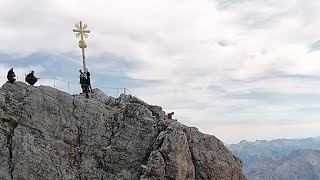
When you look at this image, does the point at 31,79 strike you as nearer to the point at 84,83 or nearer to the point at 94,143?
the point at 84,83

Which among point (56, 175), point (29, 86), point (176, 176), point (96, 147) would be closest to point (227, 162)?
point (176, 176)

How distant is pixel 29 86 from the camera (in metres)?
52.1

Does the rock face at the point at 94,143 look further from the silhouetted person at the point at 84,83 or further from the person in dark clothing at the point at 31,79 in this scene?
the silhouetted person at the point at 84,83

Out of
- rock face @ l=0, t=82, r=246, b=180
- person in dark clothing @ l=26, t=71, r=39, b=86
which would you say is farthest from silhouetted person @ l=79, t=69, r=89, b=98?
person in dark clothing @ l=26, t=71, r=39, b=86

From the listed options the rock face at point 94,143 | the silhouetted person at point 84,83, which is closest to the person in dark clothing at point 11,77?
the rock face at point 94,143

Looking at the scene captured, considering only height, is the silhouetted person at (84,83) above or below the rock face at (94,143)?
above

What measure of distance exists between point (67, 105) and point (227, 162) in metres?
19.2

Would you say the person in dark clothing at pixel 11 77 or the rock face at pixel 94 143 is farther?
the person in dark clothing at pixel 11 77

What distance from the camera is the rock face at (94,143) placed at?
46.1m

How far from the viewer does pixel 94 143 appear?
159 ft

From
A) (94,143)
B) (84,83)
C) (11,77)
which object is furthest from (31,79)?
(94,143)

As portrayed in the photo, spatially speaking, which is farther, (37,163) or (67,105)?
(67,105)

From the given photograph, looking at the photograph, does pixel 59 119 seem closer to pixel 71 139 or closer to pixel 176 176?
pixel 71 139

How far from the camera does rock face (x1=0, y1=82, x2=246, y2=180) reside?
151 feet
